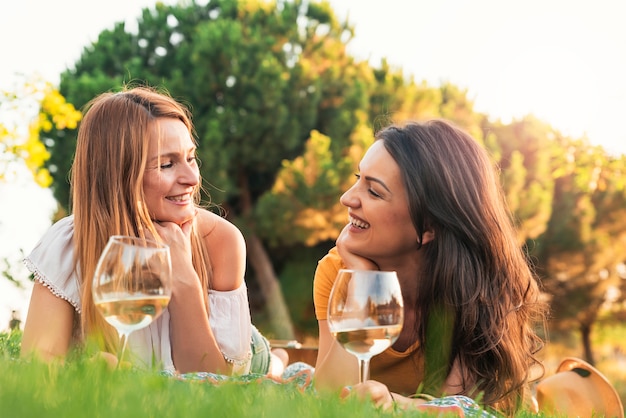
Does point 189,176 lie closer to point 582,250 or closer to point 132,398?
point 132,398

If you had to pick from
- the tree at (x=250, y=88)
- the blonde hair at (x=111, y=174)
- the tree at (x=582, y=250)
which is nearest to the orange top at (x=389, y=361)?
the blonde hair at (x=111, y=174)

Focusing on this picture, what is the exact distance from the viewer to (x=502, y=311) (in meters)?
3.07

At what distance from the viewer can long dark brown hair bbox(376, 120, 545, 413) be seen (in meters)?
2.99

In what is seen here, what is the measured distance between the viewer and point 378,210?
293 cm

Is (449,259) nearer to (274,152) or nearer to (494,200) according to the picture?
(494,200)

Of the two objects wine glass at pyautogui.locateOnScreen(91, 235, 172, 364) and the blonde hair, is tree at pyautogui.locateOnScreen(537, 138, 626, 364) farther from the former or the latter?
wine glass at pyautogui.locateOnScreen(91, 235, 172, 364)

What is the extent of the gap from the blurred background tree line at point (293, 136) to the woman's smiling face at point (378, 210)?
1052cm

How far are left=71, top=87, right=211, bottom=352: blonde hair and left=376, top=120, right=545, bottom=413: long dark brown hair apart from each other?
3.20 ft

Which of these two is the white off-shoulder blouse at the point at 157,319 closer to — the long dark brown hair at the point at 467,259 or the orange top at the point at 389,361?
the orange top at the point at 389,361

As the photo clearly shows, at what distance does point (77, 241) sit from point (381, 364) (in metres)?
1.29

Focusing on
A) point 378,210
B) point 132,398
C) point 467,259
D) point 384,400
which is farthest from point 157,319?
point 132,398

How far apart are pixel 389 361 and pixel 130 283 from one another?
170 centimetres

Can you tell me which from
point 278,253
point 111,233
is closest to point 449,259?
point 111,233

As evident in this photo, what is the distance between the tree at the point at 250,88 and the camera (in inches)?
584
